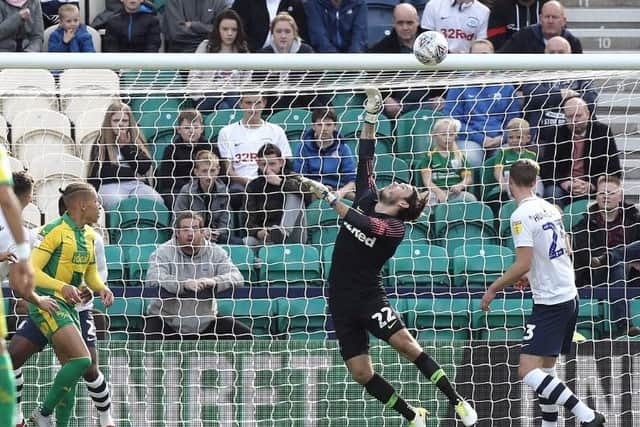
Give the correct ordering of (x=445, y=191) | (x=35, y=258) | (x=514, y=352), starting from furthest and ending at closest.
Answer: (x=445, y=191), (x=514, y=352), (x=35, y=258)

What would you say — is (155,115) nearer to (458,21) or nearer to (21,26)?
(21,26)

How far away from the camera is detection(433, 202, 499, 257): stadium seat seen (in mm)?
11414

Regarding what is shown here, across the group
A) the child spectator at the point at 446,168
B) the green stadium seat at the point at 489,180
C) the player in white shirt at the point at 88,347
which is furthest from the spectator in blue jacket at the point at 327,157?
the player in white shirt at the point at 88,347

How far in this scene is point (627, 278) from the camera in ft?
37.0

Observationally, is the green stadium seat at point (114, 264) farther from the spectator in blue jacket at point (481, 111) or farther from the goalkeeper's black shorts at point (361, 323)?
the spectator in blue jacket at point (481, 111)

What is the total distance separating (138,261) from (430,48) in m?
3.04

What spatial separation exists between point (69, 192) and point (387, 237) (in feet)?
7.24

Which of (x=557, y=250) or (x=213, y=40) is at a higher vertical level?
(x=213, y=40)

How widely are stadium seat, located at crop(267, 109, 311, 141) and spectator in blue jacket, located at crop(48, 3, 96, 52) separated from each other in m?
1.97

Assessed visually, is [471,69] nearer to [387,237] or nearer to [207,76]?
[387,237]

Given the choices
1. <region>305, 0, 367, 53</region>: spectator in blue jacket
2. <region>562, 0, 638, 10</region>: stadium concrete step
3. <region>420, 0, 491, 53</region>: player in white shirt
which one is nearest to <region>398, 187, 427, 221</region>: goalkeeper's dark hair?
<region>305, 0, 367, 53</region>: spectator in blue jacket

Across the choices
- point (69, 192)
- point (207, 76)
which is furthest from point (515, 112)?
point (69, 192)

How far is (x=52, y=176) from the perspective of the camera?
452 inches

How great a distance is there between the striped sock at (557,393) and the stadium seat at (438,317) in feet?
4.14
